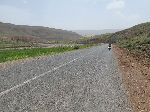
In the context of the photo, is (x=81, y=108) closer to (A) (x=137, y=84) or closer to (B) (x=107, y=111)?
(B) (x=107, y=111)

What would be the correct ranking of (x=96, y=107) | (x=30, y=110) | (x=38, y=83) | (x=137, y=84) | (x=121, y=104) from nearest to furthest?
(x=30, y=110), (x=96, y=107), (x=121, y=104), (x=38, y=83), (x=137, y=84)

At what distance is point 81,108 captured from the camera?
1211cm

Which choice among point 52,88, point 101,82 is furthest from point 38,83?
point 101,82

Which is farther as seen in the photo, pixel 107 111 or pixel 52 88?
pixel 52 88

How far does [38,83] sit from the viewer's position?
18.1 m

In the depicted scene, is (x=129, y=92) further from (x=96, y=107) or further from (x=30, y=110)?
(x=30, y=110)

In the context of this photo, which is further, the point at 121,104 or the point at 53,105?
the point at 121,104

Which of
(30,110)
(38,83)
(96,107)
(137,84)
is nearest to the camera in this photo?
(30,110)

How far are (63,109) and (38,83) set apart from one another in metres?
6.40

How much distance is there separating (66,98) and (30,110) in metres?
2.63

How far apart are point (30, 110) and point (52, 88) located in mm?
4951

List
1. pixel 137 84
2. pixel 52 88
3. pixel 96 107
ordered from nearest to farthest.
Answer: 1. pixel 96 107
2. pixel 52 88
3. pixel 137 84

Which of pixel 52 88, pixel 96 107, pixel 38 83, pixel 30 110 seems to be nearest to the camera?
pixel 30 110

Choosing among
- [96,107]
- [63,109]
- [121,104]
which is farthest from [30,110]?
[121,104]
